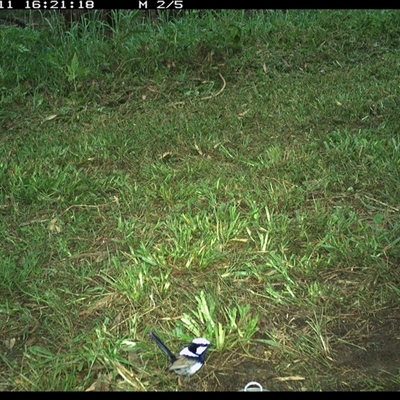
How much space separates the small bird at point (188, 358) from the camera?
2061mm

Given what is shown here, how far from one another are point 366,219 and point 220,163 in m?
1.06

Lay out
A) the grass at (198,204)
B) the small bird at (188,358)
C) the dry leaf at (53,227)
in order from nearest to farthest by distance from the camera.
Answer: the small bird at (188,358) → the grass at (198,204) → the dry leaf at (53,227)

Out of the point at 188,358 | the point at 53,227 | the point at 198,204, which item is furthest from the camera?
the point at 198,204

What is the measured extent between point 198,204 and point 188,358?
4.11 ft

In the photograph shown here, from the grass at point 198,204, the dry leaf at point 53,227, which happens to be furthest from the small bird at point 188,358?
the dry leaf at point 53,227

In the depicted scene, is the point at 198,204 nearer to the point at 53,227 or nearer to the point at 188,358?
the point at 53,227

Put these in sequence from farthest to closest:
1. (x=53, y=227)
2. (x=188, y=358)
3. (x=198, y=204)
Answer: (x=198, y=204) → (x=53, y=227) → (x=188, y=358)

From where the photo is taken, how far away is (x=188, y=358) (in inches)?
81.5

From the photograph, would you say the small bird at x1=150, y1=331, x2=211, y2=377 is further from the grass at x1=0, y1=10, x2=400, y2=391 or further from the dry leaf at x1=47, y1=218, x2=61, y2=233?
the dry leaf at x1=47, y1=218, x2=61, y2=233

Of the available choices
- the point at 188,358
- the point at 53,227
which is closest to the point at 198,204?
the point at 53,227

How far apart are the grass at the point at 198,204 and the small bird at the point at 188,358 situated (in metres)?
0.05

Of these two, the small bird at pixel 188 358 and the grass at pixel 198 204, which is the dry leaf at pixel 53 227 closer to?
the grass at pixel 198 204
